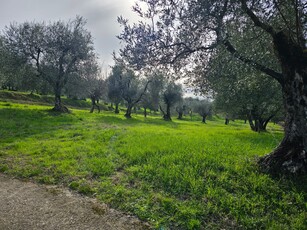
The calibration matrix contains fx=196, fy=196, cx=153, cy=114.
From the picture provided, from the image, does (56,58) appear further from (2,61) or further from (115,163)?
(115,163)

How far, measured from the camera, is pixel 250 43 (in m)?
9.20

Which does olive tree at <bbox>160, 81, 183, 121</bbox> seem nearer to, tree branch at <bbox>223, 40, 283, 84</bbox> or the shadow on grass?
the shadow on grass

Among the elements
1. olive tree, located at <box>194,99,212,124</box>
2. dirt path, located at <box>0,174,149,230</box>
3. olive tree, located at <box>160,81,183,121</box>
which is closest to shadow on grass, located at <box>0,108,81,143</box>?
dirt path, located at <box>0,174,149,230</box>

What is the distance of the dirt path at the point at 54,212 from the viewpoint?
4.82 m

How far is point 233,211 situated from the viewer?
551cm

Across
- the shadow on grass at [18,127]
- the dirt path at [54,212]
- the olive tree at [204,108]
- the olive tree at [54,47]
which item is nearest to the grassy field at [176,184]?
the dirt path at [54,212]

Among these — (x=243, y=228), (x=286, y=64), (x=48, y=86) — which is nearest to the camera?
(x=243, y=228)

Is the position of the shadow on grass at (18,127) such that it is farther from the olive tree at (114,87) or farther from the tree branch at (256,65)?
the olive tree at (114,87)

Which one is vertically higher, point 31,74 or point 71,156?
point 31,74

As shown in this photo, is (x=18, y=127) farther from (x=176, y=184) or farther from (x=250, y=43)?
(x=250, y=43)

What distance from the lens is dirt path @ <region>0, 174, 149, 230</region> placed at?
482cm

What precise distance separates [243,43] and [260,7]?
156 cm

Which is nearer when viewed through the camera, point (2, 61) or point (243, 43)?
point (243, 43)

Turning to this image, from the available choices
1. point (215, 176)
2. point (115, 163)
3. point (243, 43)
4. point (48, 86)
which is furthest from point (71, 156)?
point (48, 86)
